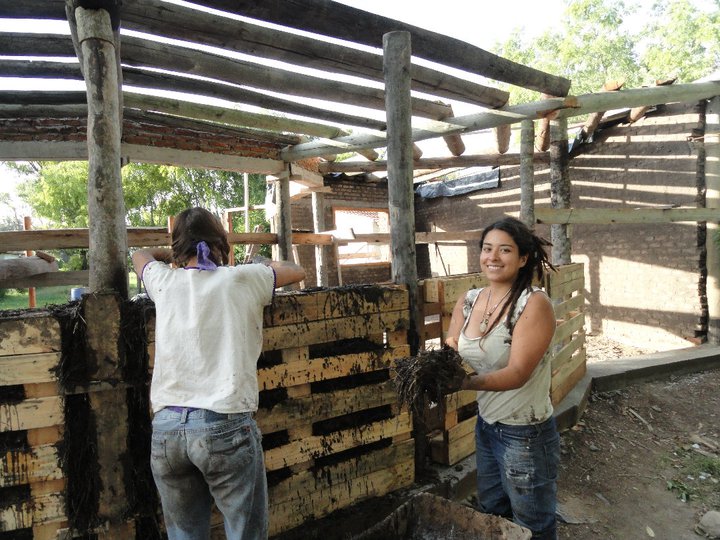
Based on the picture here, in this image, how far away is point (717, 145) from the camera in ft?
23.8

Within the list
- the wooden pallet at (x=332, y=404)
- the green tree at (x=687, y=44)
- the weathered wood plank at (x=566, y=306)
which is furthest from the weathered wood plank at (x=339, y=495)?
the green tree at (x=687, y=44)

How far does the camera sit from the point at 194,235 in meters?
1.82

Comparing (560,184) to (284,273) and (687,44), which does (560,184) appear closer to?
(284,273)

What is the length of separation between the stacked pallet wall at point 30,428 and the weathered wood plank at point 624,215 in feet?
18.4

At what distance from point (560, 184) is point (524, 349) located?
5.86m

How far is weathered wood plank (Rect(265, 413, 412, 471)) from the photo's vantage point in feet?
8.40

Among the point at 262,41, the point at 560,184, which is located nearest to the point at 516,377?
the point at 262,41

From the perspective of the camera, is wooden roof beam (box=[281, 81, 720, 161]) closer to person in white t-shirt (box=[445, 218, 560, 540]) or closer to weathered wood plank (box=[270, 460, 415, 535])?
person in white t-shirt (box=[445, 218, 560, 540])

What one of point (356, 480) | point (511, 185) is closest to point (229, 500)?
point (356, 480)

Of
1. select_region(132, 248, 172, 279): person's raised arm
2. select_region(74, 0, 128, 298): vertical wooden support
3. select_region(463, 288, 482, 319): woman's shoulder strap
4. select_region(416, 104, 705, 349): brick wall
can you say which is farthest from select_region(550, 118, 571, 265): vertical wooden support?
select_region(74, 0, 128, 298): vertical wooden support

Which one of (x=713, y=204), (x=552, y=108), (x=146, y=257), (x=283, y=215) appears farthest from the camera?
(x=713, y=204)

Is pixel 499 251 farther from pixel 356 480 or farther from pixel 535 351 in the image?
pixel 356 480

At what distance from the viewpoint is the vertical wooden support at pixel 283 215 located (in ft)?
23.1

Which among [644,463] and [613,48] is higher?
[613,48]
